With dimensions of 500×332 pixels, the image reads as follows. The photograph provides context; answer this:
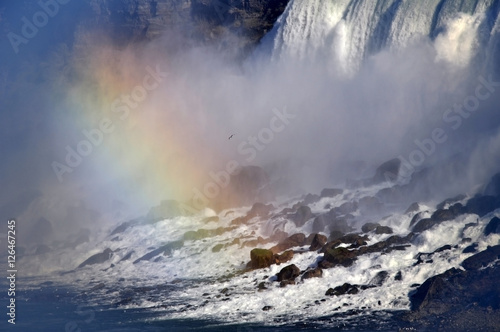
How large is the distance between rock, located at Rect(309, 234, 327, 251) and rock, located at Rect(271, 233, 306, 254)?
107 centimetres

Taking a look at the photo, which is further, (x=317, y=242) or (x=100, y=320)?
(x=317, y=242)

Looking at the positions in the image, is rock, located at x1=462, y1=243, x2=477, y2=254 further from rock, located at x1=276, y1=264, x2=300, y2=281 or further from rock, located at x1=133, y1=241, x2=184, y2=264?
rock, located at x1=133, y1=241, x2=184, y2=264

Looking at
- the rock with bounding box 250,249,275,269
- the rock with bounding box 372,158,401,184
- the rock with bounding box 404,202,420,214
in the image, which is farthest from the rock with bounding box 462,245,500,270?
the rock with bounding box 372,158,401,184

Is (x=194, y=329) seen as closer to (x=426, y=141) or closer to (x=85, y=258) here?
(x=85, y=258)

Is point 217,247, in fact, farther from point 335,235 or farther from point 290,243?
point 335,235

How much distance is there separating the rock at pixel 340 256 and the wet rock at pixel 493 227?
502cm

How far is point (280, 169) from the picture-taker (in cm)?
3881

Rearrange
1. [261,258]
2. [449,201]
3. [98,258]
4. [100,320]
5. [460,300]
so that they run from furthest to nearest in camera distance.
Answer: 1. [98,258]
2. [449,201]
3. [261,258]
4. [100,320]
5. [460,300]

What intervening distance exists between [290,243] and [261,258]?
6.95 feet

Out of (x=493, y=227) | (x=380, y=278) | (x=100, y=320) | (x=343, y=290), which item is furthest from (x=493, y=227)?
(x=100, y=320)

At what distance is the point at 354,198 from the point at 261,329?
13268 mm

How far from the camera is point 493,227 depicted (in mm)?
22938

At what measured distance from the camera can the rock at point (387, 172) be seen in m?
32.0

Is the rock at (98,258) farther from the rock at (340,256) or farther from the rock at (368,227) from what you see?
the rock at (368,227)
